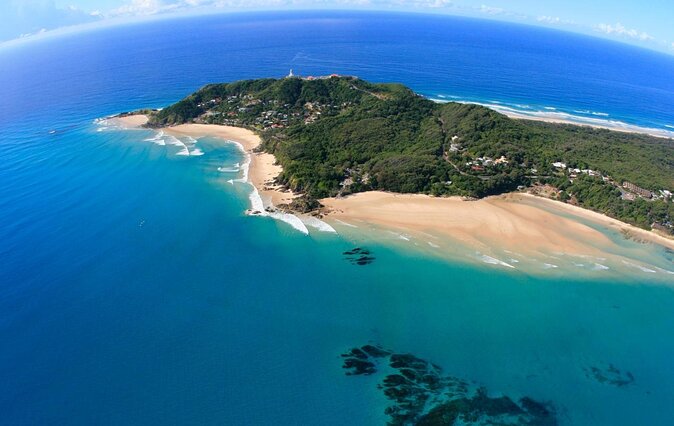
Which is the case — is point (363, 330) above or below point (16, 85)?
below

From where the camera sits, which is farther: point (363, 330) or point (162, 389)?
point (363, 330)

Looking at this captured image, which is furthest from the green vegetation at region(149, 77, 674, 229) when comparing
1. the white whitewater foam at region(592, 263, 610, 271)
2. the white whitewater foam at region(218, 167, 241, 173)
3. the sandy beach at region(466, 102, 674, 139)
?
the white whitewater foam at region(592, 263, 610, 271)

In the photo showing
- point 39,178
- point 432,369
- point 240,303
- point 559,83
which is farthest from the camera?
point 559,83

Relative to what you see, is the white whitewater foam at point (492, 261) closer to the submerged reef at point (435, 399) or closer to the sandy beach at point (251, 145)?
the submerged reef at point (435, 399)

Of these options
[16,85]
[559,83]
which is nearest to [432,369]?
[559,83]

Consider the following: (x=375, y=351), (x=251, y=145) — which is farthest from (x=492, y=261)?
(x=251, y=145)

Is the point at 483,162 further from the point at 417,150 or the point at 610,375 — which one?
the point at 610,375

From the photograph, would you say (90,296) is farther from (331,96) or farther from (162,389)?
(331,96)
